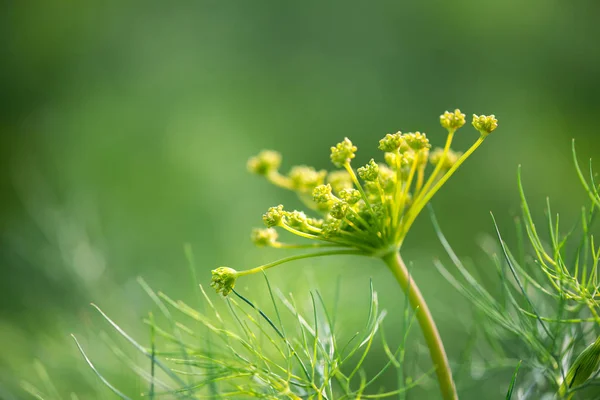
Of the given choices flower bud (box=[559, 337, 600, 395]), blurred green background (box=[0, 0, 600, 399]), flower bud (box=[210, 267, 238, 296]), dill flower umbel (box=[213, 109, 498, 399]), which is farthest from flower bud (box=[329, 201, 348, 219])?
blurred green background (box=[0, 0, 600, 399])

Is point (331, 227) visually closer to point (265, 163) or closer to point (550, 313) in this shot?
point (265, 163)

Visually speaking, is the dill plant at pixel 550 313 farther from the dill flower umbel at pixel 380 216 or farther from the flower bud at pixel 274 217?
the flower bud at pixel 274 217

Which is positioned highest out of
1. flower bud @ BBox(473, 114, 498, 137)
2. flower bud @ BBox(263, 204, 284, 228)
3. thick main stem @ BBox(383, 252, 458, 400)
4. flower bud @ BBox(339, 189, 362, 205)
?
flower bud @ BBox(473, 114, 498, 137)

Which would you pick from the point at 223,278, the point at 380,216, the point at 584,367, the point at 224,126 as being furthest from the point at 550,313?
the point at 224,126

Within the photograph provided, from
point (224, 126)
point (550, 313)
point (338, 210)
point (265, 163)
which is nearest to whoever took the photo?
point (338, 210)

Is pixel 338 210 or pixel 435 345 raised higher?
pixel 338 210

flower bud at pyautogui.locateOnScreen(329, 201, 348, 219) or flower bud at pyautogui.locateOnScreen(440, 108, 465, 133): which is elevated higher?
flower bud at pyautogui.locateOnScreen(440, 108, 465, 133)

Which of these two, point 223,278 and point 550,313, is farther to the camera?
point 550,313

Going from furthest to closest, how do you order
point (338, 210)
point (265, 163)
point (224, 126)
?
1. point (224, 126)
2. point (265, 163)
3. point (338, 210)

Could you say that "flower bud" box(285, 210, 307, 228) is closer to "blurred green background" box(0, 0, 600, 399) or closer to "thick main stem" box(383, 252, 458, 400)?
"thick main stem" box(383, 252, 458, 400)
